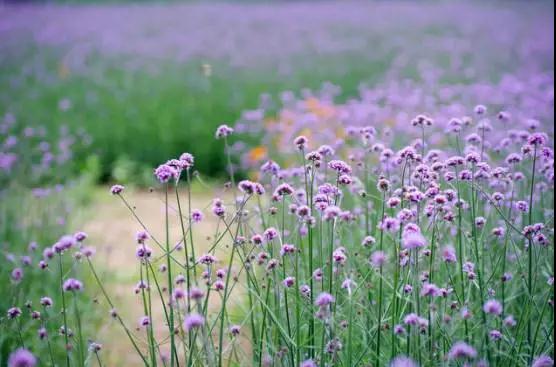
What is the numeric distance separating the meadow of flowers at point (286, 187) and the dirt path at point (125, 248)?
24 mm

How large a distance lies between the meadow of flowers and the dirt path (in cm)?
2

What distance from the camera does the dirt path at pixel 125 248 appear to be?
2.88m

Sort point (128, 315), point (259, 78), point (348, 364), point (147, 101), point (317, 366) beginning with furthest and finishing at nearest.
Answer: point (259, 78) < point (147, 101) < point (128, 315) < point (317, 366) < point (348, 364)

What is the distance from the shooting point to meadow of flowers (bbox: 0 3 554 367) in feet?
5.51

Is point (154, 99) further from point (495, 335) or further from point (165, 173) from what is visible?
point (495, 335)

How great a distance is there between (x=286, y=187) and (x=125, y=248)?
9.19 feet

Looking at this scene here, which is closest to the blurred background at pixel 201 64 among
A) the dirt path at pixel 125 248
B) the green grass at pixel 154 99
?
the green grass at pixel 154 99

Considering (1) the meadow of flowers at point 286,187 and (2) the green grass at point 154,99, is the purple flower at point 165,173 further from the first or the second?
(2) the green grass at point 154,99

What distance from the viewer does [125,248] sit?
4.19 meters

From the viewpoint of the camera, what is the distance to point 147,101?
6695 mm

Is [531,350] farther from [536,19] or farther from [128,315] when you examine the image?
[536,19]

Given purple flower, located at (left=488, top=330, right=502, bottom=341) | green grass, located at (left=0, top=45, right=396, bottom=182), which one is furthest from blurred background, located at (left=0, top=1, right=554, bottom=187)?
purple flower, located at (left=488, top=330, right=502, bottom=341)

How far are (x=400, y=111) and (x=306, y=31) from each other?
6679mm

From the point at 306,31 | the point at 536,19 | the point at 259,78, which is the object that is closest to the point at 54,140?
the point at 259,78
